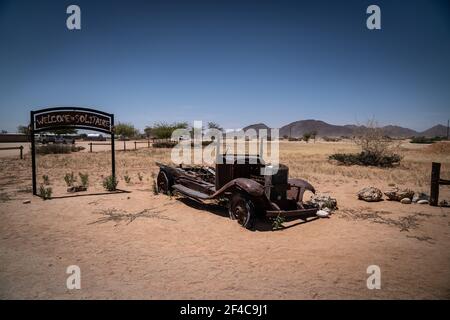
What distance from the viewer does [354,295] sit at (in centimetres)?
359

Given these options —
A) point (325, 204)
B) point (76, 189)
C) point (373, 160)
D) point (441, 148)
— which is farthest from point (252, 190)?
point (441, 148)

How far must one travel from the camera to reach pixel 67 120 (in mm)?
9820

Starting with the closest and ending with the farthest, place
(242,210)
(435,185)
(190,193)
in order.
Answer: (242,210)
(190,193)
(435,185)

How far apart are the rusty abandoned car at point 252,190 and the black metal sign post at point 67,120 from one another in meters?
4.50

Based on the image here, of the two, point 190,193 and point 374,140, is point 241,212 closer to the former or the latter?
point 190,193

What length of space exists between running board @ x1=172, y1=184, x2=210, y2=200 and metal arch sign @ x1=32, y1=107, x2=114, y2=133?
409 centimetres

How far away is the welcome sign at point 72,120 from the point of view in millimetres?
9422

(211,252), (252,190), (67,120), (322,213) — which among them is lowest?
(211,252)

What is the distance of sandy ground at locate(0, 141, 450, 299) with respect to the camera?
3.70m

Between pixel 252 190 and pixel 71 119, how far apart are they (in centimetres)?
744

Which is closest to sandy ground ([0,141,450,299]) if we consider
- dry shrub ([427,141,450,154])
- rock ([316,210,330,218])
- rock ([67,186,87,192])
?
rock ([316,210,330,218])
